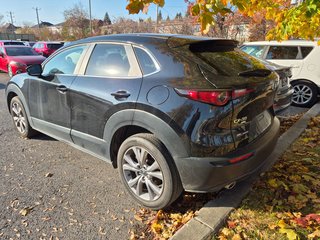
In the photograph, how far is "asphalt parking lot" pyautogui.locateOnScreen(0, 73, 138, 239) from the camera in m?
2.45

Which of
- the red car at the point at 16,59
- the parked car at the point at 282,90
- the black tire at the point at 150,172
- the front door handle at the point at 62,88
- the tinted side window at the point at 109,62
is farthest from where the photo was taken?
the red car at the point at 16,59

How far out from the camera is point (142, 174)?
2.69 m

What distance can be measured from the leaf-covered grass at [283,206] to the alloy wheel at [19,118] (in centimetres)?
370

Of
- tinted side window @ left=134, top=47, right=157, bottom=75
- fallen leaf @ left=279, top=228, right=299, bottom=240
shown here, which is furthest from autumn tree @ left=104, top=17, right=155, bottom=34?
fallen leaf @ left=279, top=228, right=299, bottom=240

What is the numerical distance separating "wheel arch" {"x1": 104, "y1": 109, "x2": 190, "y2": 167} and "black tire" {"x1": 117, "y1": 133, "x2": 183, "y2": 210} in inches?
3.7

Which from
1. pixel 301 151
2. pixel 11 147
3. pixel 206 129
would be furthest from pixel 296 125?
pixel 11 147

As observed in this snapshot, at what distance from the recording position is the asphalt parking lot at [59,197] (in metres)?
2.45

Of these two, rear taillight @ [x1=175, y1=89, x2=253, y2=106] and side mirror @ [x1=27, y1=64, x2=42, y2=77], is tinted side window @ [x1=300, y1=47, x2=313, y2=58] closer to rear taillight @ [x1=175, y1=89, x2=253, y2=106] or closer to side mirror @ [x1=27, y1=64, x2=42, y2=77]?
rear taillight @ [x1=175, y1=89, x2=253, y2=106]

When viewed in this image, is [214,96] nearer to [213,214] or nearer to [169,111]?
[169,111]

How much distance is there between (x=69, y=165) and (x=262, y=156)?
250 cm

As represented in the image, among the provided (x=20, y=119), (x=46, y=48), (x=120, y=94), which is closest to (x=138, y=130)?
(x=120, y=94)

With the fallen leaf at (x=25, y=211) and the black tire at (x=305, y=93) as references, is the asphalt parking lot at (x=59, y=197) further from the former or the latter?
the black tire at (x=305, y=93)

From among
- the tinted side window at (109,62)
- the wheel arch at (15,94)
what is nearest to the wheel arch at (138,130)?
the tinted side window at (109,62)

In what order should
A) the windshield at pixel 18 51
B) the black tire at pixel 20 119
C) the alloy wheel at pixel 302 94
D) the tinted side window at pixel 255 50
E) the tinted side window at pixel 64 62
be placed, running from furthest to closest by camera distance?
the windshield at pixel 18 51, the tinted side window at pixel 255 50, the alloy wheel at pixel 302 94, the black tire at pixel 20 119, the tinted side window at pixel 64 62
